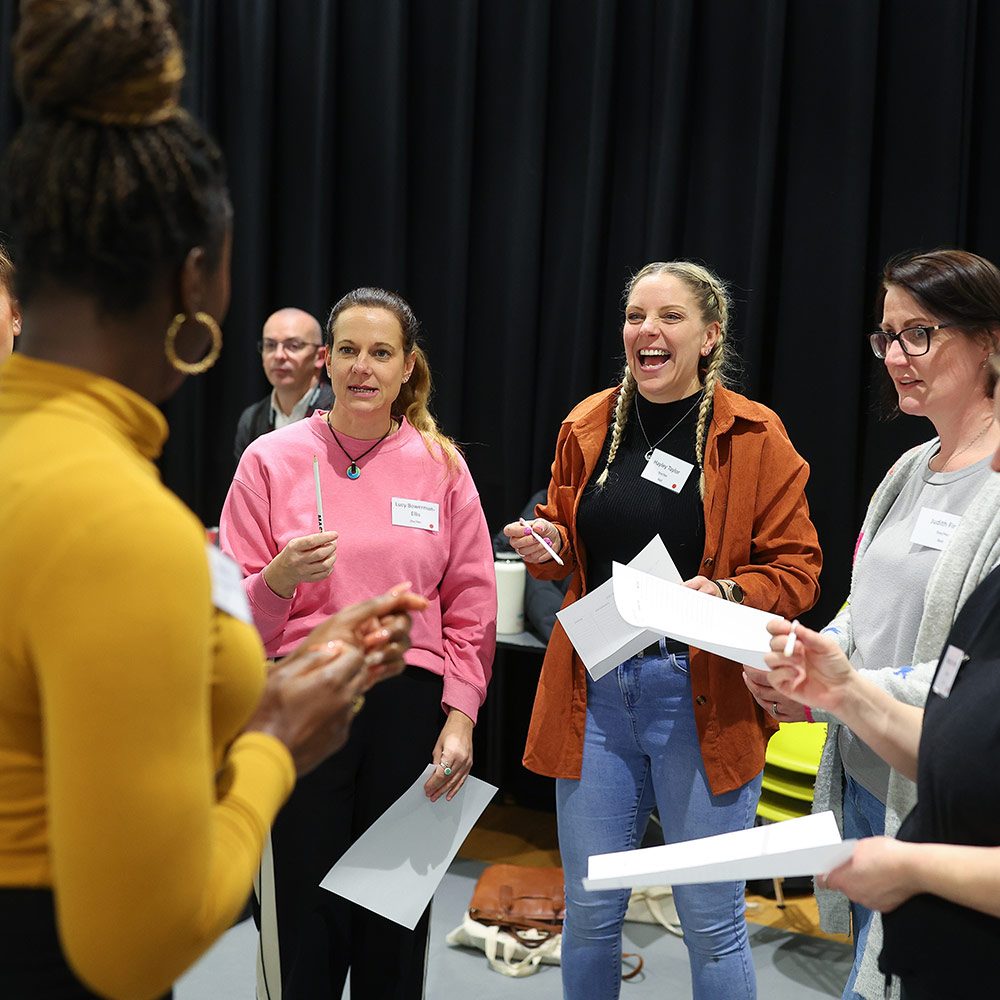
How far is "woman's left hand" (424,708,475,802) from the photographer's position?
231 centimetres

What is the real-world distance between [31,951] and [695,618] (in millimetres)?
1203

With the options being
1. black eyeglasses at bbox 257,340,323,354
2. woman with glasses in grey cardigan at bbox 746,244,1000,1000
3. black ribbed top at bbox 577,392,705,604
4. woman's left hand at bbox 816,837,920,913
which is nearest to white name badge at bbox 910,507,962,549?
woman with glasses in grey cardigan at bbox 746,244,1000,1000

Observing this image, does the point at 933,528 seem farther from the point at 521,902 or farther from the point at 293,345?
the point at 293,345

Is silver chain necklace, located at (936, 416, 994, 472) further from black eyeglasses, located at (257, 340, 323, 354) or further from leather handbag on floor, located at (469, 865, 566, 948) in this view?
black eyeglasses, located at (257, 340, 323, 354)

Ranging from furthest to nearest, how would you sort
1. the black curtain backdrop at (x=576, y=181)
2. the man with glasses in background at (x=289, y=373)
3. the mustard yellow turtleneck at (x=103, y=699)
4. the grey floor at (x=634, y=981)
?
1. the man with glasses in background at (x=289, y=373)
2. the black curtain backdrop at (x=576, y=181)
3. the grey floor at (x=634, y=981)
4. the mustard yellow turtleneck at (x=103, y=699)

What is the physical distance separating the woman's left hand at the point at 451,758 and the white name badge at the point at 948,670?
1144mm

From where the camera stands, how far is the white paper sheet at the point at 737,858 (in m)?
1.25

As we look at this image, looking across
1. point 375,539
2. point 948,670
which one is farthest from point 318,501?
point 948,670

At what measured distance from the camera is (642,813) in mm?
2426

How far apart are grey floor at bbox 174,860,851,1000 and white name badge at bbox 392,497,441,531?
4.66 feet

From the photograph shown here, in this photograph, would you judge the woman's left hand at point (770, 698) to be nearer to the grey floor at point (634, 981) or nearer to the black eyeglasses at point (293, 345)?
the grey floor at point (634, 981)

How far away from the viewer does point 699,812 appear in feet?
7.57

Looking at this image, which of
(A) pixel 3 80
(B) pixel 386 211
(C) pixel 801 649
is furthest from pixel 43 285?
(A) pixel 3 80

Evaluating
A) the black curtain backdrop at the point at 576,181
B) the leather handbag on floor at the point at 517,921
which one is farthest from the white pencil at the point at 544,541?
the black curtain backdrop at the point at 576,181
